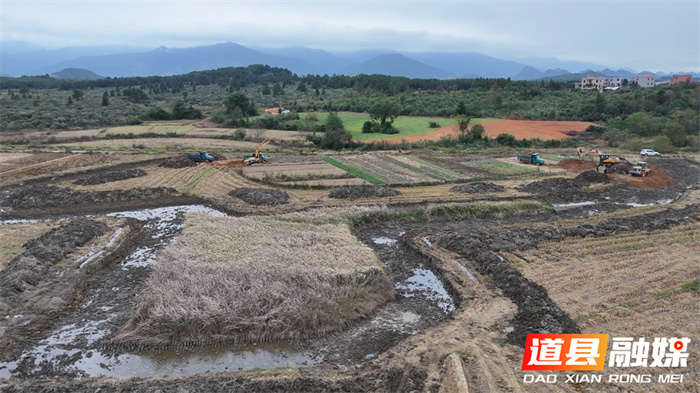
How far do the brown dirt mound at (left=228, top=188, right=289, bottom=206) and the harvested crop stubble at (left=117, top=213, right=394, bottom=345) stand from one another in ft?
20.3

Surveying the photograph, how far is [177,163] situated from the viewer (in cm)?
3353

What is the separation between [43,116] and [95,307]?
54218mm

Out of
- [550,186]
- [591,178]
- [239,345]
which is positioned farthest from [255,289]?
[591,178]

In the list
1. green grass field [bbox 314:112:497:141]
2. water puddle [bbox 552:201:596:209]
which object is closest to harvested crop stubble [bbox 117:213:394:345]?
water puddle [bbox 552:201:596:209]

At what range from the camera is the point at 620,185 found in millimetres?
29750

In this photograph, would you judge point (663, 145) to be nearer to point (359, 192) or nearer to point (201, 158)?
point (359, 192)

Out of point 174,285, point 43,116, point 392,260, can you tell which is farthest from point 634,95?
point 43,116

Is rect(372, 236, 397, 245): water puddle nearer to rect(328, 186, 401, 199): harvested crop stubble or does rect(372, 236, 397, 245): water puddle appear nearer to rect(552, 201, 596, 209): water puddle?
rect(328, 186, 401, 199): harvested crop stubble

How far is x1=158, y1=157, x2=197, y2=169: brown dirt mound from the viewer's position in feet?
109

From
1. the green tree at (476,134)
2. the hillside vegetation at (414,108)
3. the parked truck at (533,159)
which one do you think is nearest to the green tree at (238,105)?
the hillside vegetation at (414,108)

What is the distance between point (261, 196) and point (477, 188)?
12.8 m

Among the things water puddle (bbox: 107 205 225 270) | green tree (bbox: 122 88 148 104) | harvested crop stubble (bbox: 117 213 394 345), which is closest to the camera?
harvested crop stubble (bbox: 117 213 394 345)

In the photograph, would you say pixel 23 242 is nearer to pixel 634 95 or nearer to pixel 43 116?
pixel 43 116

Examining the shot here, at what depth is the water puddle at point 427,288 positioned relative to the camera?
14766 millimetres
